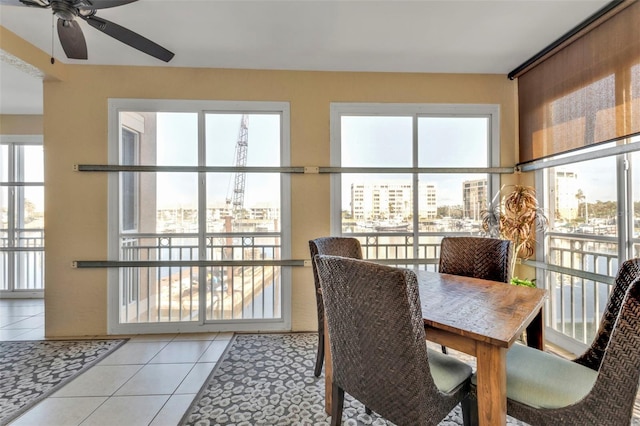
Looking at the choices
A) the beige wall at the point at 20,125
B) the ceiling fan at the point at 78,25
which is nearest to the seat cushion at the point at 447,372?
the ceiling fan at the point at 78,25

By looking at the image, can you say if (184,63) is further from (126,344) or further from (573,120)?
(573,120)

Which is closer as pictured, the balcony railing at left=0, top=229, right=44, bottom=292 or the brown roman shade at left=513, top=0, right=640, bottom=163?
the brown roman shade at left=513, top=0, right=640, bottom=163

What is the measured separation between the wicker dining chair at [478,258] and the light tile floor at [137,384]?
2077 mm

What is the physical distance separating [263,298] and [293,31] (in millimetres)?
2594

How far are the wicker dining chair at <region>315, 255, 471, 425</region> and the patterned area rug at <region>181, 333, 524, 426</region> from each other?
0.64m

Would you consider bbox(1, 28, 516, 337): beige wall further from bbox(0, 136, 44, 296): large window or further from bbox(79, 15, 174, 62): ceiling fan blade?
bbox(0, 136, 44, 296): large window

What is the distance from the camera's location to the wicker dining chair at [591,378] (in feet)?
3.09

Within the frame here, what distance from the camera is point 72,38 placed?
175 cm

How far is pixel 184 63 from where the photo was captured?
→ 9.04ft

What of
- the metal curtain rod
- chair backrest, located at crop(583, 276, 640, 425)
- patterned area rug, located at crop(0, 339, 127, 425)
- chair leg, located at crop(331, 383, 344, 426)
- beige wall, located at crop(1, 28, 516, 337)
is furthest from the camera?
beige wall, located at crop(1, 28, 516, 337)

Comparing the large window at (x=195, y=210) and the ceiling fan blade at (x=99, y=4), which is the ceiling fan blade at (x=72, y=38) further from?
the large window at (x=195, y=210)

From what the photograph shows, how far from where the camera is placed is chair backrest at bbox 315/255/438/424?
1.01 m

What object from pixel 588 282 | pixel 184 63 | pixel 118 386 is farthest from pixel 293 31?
pixel 588 282

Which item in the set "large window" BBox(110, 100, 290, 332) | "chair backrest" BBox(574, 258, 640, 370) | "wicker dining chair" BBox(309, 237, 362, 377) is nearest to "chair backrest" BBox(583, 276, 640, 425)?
"chair backrest" BBox(574, 258, 640, 370)
